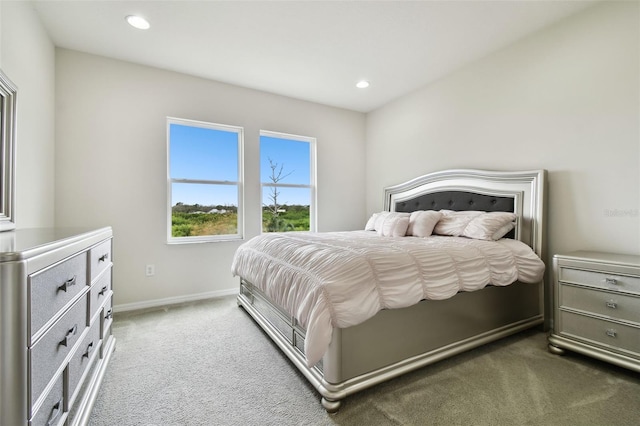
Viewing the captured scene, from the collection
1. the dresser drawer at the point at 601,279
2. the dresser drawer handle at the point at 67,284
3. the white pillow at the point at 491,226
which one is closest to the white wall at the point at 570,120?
the white pillow at the point at 491,226

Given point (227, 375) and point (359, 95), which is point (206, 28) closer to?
point (359, 95)

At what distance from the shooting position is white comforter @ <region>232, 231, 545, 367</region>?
148 cm

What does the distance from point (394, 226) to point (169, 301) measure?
260 cm

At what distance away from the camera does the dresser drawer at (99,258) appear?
1.52 meters

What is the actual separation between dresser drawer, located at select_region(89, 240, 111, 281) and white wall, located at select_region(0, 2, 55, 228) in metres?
0.74

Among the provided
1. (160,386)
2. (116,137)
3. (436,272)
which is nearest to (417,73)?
(436,272)

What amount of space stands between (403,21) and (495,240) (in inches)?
79.4

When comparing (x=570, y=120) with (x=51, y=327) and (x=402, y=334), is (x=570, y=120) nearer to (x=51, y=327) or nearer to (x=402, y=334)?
(x=402, y=334)

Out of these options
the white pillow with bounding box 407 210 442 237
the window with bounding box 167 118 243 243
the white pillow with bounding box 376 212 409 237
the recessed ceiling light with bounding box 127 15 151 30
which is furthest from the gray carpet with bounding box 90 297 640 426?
the recessed ceiling light with bounding box 127 15 151 30

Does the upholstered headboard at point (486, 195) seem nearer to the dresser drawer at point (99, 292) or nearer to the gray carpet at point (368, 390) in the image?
the gray carpet at point (368, 390)

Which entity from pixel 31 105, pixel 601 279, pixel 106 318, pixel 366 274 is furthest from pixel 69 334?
pixel 601 279

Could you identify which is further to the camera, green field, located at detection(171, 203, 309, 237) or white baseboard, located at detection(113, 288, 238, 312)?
green field, located at detection(171, 203, 309, 237)

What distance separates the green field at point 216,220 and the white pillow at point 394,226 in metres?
1.51

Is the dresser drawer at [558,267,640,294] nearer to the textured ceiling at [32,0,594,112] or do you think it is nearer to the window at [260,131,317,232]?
the textured ceiling at [32,0,594,112]
